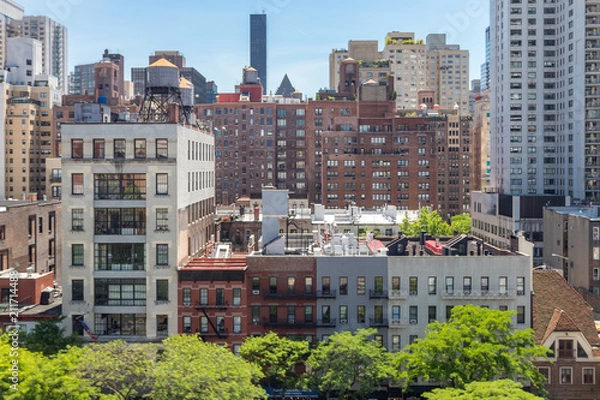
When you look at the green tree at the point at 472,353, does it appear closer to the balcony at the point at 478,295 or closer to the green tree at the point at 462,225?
the balcony at the point at 478,295

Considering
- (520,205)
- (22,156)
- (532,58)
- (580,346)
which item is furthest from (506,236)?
(22,156)

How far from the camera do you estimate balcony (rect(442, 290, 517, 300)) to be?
2525 inches

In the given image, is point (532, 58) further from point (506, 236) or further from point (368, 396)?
point (368, 396)

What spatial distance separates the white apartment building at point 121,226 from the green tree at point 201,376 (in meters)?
14.1

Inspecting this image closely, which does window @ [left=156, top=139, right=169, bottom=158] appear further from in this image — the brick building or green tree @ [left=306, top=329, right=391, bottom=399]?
green tree @ [left=306, top=329, right=391, bottom=399]

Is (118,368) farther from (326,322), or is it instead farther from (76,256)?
(326,322)

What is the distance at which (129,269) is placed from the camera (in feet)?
216

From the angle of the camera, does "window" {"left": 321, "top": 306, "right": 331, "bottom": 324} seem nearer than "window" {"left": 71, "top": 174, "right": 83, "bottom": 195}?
Yes

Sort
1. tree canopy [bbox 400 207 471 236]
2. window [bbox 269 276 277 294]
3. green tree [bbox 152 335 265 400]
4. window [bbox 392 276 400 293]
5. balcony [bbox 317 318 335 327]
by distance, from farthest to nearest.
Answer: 1. tree canopy [bbox 400 207 471 236]
2. window [bbox 269 276 277 294]
3. window [bbox 392 276 400 293]
4. balcony [bbox 317 318 335 327]
5. green tree [bbox 152 335 265 400]

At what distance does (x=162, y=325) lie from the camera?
65.2 metres

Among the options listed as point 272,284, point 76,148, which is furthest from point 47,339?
point 272,284

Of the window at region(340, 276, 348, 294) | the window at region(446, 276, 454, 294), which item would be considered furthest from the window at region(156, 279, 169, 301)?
the window at region(446, 276, 454, 294)

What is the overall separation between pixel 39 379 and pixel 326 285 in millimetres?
29323

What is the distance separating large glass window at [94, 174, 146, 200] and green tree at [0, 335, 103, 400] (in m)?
20.8
